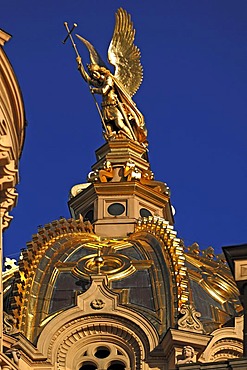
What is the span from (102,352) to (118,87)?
1546cm

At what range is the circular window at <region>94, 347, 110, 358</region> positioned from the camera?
64062 mm

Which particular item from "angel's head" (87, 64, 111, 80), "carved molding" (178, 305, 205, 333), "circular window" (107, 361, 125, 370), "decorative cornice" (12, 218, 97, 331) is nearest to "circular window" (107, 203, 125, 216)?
"decorative cornice" (12, 218, 97, 331)

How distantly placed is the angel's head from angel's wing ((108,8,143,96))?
2.13 ft

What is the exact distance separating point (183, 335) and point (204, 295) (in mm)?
3998

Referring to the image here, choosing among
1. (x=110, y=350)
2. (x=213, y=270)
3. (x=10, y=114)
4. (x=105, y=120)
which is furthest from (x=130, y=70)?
(x=10, y=114)

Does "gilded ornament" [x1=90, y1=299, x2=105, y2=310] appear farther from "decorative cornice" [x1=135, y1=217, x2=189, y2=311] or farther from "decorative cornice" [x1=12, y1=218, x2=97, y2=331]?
"decorative cornice" [x1=135, y1=217, x2=189, y2=311]

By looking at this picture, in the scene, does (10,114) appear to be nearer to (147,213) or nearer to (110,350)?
(110,350)

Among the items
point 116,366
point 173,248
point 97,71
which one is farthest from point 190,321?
point 97,71

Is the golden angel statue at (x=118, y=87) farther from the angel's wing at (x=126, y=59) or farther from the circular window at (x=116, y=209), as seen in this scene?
the circular window at (x=116, y=209)

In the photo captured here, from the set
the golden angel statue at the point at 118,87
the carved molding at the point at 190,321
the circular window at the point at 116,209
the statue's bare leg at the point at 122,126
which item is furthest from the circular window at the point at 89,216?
the carved molding at the point at 190,321

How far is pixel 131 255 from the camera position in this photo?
222ft

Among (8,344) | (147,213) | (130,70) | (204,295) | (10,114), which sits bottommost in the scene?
(10,114)

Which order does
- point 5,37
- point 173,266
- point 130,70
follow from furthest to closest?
1. point 130,70
2. point 173,266
3. point 5,37

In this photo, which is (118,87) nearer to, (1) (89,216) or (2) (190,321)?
(1) (89,216)
